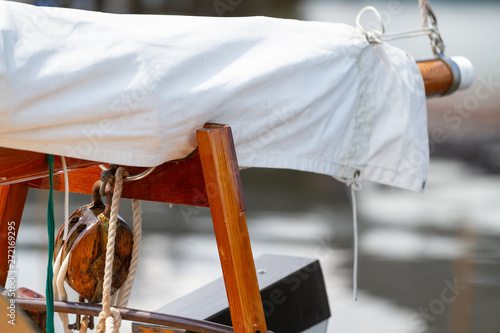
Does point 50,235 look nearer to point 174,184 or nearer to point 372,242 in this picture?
point 174,184

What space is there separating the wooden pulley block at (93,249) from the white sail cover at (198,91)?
0.25 meters

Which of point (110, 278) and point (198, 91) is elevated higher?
point (198, 91)

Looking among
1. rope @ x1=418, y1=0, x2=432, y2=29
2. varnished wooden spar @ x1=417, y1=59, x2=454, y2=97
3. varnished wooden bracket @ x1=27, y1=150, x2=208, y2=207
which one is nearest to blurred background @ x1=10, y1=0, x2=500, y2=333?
rope @ x1=418, y1=0, x2=432, y2=29

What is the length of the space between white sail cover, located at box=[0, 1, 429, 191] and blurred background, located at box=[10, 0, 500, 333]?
0.95m

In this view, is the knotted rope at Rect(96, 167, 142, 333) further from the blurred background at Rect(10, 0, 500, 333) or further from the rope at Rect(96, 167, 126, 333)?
the blurred background at Rect(10, 0, 500, 333)

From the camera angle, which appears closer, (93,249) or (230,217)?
(230,217)

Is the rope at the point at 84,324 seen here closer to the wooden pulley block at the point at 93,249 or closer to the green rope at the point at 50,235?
the wooden pulley block at the point at 93,249

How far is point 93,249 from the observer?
108cm

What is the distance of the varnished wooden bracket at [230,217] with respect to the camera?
900mm

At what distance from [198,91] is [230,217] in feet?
0.60

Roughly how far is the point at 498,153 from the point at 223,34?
19.7 feet

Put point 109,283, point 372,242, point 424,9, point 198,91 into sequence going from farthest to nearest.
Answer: point 372,242, point 424,9, point 109,283, point 198,91

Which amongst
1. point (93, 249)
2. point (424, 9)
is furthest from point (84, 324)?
point (424, 9)

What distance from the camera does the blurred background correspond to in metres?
2.99
